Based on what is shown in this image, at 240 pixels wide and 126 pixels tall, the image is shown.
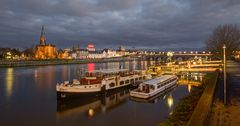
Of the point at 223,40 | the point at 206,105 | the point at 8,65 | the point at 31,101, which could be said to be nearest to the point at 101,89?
the point at 31,101

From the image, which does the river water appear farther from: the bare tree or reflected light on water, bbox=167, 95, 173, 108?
the bare tree

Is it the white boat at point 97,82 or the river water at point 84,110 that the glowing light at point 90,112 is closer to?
the river water at point 84,110

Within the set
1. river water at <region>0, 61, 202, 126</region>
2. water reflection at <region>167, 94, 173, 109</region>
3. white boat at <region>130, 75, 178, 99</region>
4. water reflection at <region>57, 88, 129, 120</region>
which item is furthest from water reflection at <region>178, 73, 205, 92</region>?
water reflection at <region>57, 88, 129, 120</region>

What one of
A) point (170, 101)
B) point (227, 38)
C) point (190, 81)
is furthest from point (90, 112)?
point (227, 38)

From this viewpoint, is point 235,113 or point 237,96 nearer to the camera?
point 235,113

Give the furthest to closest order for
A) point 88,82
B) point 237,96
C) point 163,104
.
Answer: point 88,82 < point 163,104 < point 237,96

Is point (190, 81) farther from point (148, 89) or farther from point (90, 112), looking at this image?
point (90, 112)

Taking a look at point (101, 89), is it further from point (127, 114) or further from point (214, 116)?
point (214, 116)

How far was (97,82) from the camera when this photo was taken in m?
40.9

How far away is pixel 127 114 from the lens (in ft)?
95.8

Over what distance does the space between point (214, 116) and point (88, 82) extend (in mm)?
25174

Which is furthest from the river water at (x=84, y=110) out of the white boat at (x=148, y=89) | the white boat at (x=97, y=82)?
the white boat at (x=97, y=82)

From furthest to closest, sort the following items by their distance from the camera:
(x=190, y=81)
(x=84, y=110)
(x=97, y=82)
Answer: (x=190, y=81) < (x=97, y=82) < (x=84, y=110)

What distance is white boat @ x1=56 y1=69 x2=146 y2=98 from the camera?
36500 millimetres
